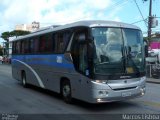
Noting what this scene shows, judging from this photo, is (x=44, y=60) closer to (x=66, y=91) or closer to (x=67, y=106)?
(x=66, y=91)

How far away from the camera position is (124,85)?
11.1m

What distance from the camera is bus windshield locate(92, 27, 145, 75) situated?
10.9m

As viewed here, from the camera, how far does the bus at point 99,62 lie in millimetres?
10836

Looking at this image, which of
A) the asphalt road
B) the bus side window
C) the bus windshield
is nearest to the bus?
the bus windshield

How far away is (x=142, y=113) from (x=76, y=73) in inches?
105

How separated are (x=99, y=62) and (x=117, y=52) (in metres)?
0.77

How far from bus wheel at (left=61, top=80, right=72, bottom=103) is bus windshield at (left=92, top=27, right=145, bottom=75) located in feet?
7.53

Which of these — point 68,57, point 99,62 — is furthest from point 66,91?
point 99,62

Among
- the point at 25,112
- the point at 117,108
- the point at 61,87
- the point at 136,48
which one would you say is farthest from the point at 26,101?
the point at 136,48

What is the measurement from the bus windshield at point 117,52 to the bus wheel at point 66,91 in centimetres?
230

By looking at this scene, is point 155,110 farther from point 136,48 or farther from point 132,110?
point 136,48

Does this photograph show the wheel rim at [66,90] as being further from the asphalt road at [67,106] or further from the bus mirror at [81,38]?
the bus mirror at [81,38]

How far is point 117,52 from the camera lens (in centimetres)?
1118

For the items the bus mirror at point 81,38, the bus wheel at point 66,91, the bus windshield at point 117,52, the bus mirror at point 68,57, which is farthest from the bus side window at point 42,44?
the bus windshield at point 117,52
